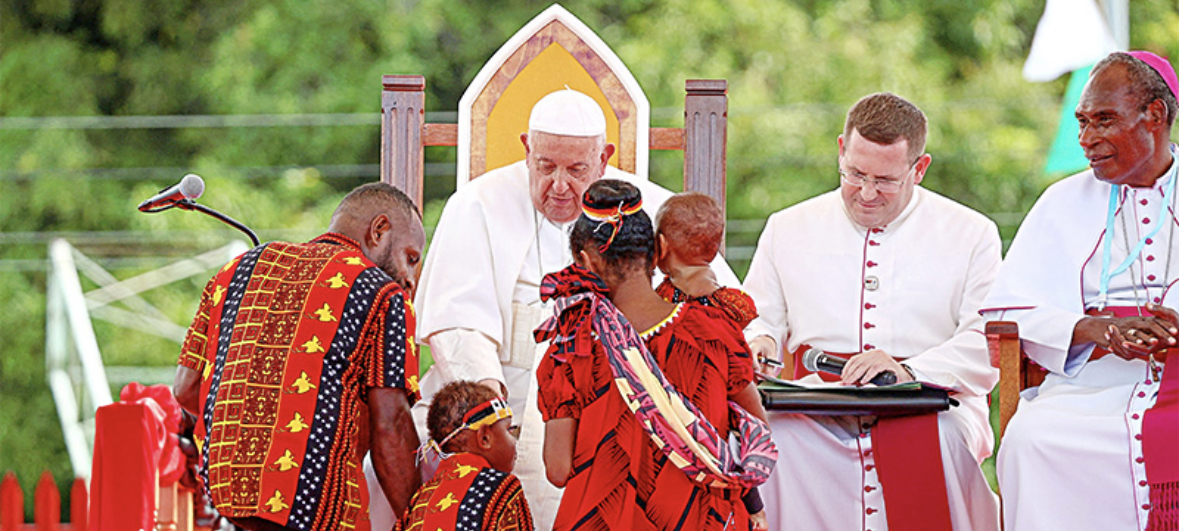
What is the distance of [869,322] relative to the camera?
5.47 m

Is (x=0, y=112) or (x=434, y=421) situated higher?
(x=0, y=112)

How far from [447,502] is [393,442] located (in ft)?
0.94

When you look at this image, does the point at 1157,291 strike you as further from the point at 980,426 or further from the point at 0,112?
the point at 0,112

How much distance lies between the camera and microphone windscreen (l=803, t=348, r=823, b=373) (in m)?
5.27

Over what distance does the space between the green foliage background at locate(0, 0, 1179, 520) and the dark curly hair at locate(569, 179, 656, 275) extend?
32.7 feet

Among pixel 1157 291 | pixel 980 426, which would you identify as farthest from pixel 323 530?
pixel 1157 291

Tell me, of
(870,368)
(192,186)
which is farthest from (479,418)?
(870,368)

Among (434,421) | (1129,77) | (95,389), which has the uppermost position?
(1129,77)

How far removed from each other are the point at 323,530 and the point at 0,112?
13.3 m

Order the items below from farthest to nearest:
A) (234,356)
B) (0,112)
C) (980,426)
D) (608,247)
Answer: (0,112) < (980,426) < (234,356) < (608,247)

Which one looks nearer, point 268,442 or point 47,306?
point 268,442

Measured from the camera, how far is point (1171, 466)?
437 cm

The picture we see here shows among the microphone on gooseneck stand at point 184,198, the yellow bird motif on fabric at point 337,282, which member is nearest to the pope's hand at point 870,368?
the yellow bird motif on fabric at point 337,282

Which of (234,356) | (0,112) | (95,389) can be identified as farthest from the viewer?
(0,112)
